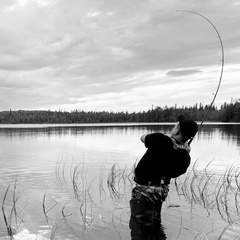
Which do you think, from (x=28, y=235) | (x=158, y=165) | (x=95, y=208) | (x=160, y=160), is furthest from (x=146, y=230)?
(x=28, y=235)

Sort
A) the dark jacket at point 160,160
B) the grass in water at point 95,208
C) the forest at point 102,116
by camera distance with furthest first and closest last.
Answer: the forest at point 102,116 < the grass in water at point 95,208 < the dark jacket at point 160,160

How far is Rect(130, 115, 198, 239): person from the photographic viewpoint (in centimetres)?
450

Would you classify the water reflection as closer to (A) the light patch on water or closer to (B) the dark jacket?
(B) the dark jacket

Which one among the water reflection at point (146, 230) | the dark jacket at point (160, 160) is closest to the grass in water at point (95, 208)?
the water reflection at point (146, 230)

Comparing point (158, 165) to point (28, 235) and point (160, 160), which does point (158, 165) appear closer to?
point (160, 160)

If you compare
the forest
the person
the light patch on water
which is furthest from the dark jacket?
the forest

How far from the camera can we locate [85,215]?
20.5 feet

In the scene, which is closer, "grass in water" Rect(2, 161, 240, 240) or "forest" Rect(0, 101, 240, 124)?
"grass in water" Rect(2, 161, 240, 240)

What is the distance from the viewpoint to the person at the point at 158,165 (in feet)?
14.8

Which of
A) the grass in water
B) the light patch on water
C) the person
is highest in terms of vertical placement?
the person

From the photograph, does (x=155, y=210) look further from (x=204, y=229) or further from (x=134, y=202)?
(x=204, y=229)

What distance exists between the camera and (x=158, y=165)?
15.4 feet

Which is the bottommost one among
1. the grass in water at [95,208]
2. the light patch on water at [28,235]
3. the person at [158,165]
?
the grass in water at [95,208]

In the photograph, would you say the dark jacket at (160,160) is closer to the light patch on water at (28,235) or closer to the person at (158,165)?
the person at (158,165)
